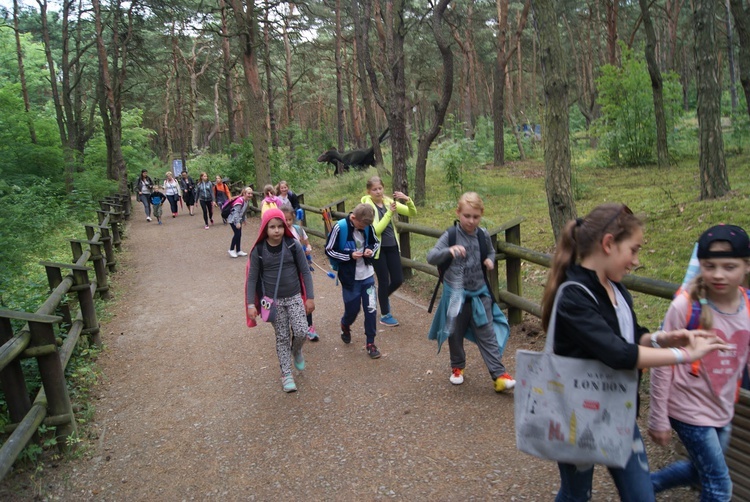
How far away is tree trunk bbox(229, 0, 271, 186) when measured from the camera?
739 inches

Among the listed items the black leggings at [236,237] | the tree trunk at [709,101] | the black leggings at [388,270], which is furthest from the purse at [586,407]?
the black leggings at [236,237]

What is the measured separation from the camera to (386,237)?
685 centimetres

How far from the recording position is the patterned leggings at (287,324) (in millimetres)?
5402

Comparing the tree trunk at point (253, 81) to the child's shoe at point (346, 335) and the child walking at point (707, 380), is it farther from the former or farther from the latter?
the child walking at point (707, 380)

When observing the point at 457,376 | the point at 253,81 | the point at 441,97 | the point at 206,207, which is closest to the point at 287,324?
the point at 457,376

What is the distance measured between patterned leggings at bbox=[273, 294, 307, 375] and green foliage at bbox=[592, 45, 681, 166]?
575 inches

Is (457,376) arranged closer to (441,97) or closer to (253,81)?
(441,97)

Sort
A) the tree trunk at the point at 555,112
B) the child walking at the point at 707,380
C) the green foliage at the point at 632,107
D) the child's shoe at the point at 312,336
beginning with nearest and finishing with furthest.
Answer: the child walking at the point at 707,380 < the tree trunk at the point at 555,112 < the child's shoe at the point at 312,336 < the green foliage at the point at 632,107

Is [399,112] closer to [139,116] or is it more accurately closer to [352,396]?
[352,396]

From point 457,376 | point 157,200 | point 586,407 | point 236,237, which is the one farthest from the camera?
point 157,200

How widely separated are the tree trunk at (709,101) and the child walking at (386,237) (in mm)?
5562

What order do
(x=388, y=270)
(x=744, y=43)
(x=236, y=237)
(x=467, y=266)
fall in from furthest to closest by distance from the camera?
(x=236, y=237), (x=744, y=43), (x=388, y=270), (x=467, y=266)

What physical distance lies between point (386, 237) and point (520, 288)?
1619 mm

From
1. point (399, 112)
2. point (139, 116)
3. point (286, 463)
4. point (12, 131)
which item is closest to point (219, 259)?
point (399, 112)
